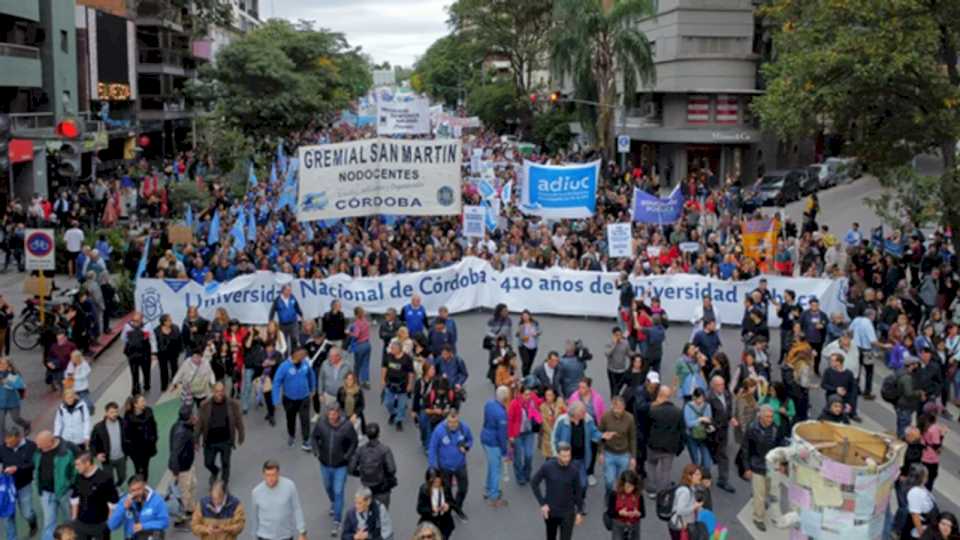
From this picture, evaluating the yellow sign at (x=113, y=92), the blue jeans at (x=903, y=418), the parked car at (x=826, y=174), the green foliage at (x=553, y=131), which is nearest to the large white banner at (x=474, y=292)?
the blue jeans at (x=903, y=418)

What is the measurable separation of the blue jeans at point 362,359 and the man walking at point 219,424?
13.5 feet

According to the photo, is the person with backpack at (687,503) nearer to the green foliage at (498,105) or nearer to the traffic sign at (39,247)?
the traffic sign at (39,247)

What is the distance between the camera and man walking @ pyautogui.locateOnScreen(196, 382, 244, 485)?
35.2 feet

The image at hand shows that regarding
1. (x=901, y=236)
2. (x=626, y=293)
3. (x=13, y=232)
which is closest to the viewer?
(x=626, y=293)

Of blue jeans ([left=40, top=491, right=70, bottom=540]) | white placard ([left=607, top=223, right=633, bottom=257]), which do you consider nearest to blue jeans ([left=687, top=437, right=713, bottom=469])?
blue jeans ([left=40, top=491, right=70, bottom=540])

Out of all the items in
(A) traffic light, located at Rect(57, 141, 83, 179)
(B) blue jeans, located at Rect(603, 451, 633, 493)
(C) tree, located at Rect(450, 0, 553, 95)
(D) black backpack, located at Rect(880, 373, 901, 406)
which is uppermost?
(C) tree, located at Rect(450, 0, 553, 95)

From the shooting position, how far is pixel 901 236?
936 inches

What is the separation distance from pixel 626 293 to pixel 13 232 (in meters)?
16.0

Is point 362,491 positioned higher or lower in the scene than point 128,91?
lower

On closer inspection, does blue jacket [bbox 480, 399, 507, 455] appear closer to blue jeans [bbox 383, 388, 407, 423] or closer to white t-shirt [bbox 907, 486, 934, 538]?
blue jeans [bbox 383, 388, 407, 423]

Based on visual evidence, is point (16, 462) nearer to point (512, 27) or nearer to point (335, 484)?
point (335, 484)

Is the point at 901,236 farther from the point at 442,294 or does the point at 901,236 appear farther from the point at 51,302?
the point at 51,302

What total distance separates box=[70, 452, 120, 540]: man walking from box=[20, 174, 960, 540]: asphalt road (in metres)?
1.35

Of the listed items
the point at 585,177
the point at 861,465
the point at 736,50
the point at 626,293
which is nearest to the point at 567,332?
the point at 626,293
